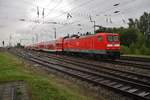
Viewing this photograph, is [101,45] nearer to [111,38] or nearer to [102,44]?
[102,44]

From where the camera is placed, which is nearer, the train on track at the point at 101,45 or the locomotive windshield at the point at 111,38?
the train on track at the point at 101,45

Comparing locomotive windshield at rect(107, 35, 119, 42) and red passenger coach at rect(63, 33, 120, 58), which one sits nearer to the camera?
red passenger coach at rect(63, 33, 120, 58)

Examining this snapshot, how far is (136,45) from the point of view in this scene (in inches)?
1797

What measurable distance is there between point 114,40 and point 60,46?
72.3 feet

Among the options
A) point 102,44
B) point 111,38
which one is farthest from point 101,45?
point 111,38

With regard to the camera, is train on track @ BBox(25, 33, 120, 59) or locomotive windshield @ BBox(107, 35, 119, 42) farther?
locomotive windshield @ BBox(107, 35, 119, 42)

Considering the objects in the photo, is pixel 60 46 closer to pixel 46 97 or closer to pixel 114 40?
pixel 114 40

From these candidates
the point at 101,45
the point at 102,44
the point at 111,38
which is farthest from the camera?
the point at 111,38

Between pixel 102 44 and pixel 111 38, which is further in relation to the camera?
pixel 111 38

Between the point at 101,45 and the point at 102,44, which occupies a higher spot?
the point at 102,44

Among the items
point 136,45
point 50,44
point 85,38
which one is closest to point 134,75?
point 85,38

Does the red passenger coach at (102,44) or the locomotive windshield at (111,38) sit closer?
the red passenger coach at (102,44)

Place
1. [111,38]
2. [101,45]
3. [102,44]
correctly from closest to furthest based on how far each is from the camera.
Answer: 1. [102,44]
2. [101,45]
3. [111,38]

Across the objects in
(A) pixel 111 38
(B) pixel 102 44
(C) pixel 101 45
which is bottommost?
(C) pixel 101 45
